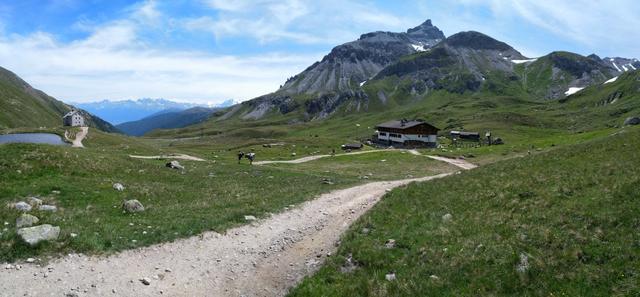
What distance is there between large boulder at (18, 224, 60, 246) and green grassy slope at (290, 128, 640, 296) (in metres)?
10.4

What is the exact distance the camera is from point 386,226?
79.0 ft

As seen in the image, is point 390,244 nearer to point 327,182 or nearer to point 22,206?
point 22,206

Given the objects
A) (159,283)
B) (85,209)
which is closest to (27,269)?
(159,283)

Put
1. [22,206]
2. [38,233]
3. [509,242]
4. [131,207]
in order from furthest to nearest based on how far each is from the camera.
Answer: [131,207] → [22,206] → [509,242] → [38,233]

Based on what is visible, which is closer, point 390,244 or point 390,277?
point 390,277

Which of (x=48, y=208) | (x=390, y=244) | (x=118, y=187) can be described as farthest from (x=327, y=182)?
(x=48, y=208)

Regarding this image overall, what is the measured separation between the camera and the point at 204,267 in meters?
18.5

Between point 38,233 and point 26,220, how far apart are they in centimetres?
266

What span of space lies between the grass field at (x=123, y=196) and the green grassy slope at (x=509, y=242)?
7.94 m

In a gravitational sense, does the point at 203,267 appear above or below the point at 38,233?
below

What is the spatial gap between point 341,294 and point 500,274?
5.83 m

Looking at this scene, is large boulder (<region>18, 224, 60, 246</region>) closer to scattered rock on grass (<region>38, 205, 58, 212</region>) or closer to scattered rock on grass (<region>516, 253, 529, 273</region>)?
scattered rock on grass (<region>38, 205, 58, 212</region>)

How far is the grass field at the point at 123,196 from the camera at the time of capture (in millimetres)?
19531

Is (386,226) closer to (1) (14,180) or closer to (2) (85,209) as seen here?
(2) (85,209)
